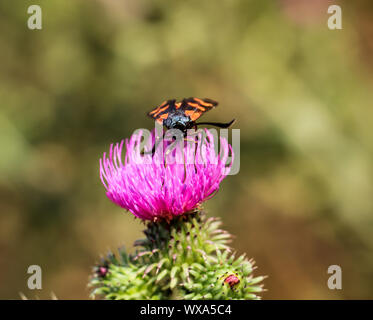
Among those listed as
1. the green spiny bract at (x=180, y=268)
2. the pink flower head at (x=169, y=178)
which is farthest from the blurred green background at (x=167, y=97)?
Result: the pink flower head at (x=169, y=178)

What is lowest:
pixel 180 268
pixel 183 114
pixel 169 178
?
pixel 180 268

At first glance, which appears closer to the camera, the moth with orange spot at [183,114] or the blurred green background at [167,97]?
the moth with orange spot at [183,114]

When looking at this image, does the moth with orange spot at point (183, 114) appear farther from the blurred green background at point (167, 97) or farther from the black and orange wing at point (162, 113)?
the blurred green background at point (167, 97)

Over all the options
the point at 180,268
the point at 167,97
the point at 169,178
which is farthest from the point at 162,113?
the point at 167,97

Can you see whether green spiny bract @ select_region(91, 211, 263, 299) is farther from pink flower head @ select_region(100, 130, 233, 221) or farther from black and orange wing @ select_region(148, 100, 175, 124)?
black and orange wing @ select_region(148, 100, 175, 124)

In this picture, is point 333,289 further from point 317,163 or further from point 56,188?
point 56,188

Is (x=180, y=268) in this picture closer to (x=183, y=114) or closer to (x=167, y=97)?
(x=183, y=114)

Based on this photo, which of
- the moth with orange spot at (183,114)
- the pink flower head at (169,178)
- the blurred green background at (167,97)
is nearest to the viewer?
the pink flower head at (169,178)
